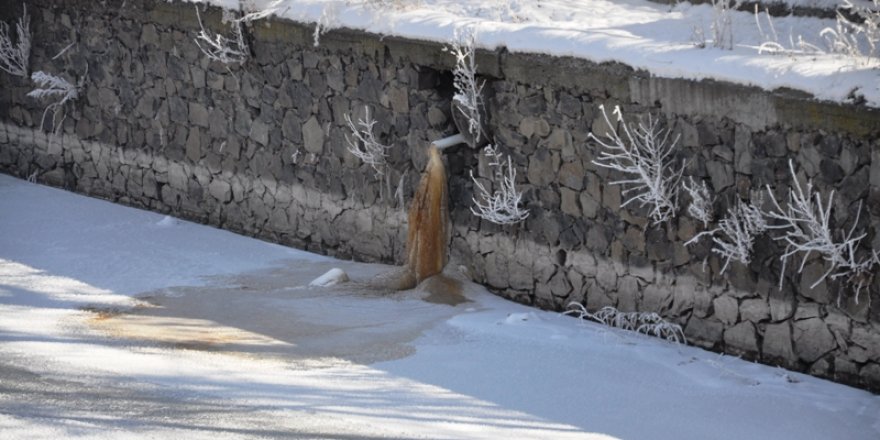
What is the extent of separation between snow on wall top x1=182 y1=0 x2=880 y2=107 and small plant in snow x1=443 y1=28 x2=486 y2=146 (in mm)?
74

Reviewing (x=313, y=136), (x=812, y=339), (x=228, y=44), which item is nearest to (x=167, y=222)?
(x=228, y=44)

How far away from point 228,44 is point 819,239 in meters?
4.79

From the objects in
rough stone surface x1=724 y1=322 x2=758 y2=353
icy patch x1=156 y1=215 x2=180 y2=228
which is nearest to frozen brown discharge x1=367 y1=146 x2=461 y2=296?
rough stone surface x1=724 y1=322 x2=758 y2=353

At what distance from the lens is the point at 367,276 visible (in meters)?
9.19

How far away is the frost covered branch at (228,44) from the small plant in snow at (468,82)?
6.38ft

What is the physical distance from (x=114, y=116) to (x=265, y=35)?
194 centimetres

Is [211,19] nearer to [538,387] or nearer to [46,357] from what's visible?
[46,357]

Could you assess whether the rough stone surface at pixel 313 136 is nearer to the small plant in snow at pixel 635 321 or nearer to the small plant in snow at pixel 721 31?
the small plant in snow at pixel 635 321

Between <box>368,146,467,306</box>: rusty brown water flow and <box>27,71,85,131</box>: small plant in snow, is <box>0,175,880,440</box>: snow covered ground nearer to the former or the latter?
<box>368,146,467,306</box>: rusty brown water flow

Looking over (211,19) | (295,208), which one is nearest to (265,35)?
(211,19)

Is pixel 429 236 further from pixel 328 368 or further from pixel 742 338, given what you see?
pixel 742 338

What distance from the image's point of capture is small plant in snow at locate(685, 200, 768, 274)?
287 inches

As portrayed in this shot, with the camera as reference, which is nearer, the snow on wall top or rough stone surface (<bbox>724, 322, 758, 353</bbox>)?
the snow on wall top

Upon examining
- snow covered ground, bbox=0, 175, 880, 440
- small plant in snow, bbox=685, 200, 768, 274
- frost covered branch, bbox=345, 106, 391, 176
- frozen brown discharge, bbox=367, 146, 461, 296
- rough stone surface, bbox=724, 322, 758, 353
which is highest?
frost covered branch, bbox=345, 106, 391, 176
